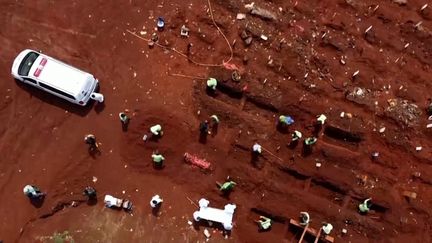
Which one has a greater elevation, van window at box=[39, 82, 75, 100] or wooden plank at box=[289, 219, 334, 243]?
van window at box=[39, 82, 75, 100]

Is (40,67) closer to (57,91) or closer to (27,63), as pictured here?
(27,63)

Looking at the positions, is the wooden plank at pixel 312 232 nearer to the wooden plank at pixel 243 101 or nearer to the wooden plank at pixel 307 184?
the wooden plank at pixel 307 184

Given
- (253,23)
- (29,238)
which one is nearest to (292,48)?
(253,23)

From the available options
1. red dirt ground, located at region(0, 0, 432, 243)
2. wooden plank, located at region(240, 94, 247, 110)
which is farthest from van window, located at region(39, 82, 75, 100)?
wooden plank, located at region(240, 94, 247, 110)

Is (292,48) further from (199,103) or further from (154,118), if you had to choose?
(154,118)

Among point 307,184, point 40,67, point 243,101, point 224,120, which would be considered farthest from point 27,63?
point 307,184

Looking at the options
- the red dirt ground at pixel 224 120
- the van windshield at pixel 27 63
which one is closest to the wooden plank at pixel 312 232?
the red dirt ground at pixel 224 120

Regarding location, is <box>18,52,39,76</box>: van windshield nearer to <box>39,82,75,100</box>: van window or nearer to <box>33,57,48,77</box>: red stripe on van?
<box>33,57,48,77</box>: red stripe on van
